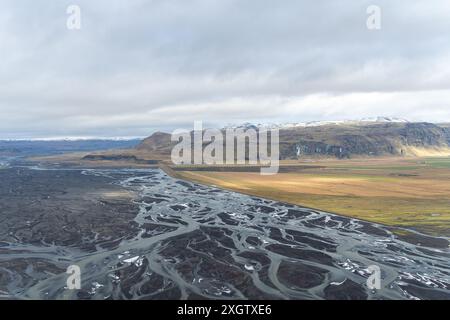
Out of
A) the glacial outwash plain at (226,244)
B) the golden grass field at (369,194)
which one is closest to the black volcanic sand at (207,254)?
the glacial outwash plain at (226,244)

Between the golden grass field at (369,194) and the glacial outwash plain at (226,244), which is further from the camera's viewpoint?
the golden grass field at (369,194)

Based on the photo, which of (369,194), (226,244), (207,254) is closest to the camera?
(207,254)

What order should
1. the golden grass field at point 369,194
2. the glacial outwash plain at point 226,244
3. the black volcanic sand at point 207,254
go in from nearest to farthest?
the black volcanic sand at point 207,254 → the glacial outwash plain at point 226,244 → the golden grass field at point 369,194

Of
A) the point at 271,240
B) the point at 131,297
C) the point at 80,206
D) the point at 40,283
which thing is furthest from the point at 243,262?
the point at 80,206

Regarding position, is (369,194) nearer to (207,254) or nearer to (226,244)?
(226,244)

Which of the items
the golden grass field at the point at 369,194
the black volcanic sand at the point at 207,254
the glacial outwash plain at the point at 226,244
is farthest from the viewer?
the golden grass field at the point at 369,194

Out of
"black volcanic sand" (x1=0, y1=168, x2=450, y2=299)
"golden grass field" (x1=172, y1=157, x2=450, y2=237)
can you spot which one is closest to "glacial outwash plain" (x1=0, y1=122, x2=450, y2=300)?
"black volcanic sand" (x1=0, y1=168, x2=450, y2=299)

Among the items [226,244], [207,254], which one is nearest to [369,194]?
[226,244]

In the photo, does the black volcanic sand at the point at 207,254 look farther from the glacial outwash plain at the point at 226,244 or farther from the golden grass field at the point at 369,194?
the golden grass field at the point at 369,194

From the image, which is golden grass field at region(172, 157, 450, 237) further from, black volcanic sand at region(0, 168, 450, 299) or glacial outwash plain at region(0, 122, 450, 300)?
black volcanic sand at region(0, 168, 450, 299)
